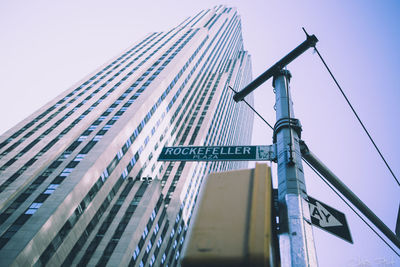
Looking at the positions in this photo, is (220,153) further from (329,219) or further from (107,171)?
(107,171)

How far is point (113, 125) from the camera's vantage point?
1676 inches

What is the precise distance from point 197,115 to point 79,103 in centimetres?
3993

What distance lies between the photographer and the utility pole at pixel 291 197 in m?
3.05

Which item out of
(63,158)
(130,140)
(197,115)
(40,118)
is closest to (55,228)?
(63,158)

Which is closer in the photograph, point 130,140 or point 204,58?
Answer: point 130,140

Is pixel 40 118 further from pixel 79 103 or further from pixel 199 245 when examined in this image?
pixel 199 245

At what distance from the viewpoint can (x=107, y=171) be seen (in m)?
39.0

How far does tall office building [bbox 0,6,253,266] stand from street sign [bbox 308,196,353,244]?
97.0ft

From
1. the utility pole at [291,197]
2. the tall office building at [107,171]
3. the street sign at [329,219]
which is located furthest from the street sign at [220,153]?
the tall office building at [107,171]

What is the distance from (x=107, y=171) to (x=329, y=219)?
38.8 meters

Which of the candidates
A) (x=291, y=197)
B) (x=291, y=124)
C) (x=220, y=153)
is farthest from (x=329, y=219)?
(x=220, y=153)

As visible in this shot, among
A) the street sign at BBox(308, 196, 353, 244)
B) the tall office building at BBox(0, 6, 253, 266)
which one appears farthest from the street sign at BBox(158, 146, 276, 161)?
the tall office building at BBox(0, 6, 253, 266)

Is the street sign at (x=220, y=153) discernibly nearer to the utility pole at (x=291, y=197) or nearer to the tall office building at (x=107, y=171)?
the utility pole at (x=291, y=197)

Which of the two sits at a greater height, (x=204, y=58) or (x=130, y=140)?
(x=204, y=58)
